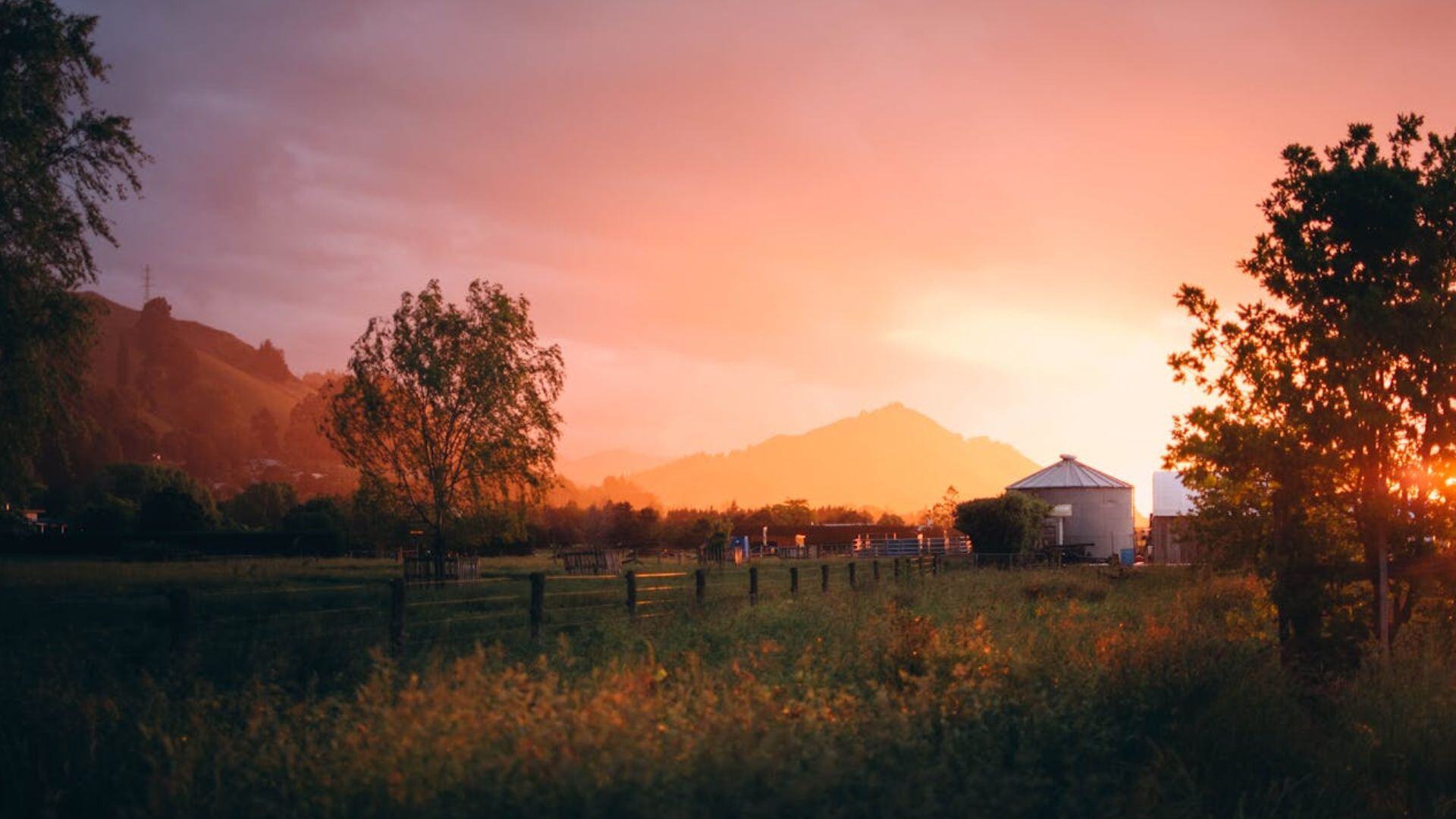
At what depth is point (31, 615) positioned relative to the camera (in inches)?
779

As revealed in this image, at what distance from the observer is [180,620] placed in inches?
458

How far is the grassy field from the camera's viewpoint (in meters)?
5.26

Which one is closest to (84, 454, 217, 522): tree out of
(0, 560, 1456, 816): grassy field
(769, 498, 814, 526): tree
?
(769, 498, 814, 526): tree

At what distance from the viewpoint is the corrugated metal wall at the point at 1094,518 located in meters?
61.9

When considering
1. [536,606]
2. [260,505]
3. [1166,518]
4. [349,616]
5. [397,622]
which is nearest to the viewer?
[397,622]

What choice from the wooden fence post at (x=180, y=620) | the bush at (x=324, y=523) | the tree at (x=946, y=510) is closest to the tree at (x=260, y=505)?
the bush at (x=324, y=523)

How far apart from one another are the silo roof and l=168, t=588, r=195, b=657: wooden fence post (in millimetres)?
54986

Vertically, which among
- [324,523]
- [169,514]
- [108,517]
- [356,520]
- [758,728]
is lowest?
[324,523]

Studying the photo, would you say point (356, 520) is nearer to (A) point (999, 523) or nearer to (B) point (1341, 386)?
(A) point (999, 523)

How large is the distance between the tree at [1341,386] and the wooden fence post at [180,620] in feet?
39.1

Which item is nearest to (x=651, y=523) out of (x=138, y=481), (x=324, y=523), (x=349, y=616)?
→ (x=324, y=523)

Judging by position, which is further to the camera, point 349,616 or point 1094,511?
point 1094,511

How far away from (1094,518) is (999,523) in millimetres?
13062

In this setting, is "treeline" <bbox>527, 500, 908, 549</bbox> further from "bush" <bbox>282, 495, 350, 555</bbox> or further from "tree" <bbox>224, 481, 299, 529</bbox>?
"tree" <bbox>224, 481, 299, 529</bbox>
